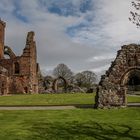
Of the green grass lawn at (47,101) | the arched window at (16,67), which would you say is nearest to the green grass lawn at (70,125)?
the green grass lawn at (47,101)

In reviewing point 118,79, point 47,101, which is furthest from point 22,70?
point 118,79

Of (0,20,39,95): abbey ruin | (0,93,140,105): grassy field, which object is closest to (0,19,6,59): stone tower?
(0,20,39,95): abbey ruin

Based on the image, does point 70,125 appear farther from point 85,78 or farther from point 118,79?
point 85,78

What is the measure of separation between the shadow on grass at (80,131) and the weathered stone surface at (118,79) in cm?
718

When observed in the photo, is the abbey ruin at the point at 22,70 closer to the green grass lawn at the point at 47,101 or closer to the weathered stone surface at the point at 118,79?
the green grass lawn at the point at 47,101

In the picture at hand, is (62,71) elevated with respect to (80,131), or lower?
elevated

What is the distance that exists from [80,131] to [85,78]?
76380mm

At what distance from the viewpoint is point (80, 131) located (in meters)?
14.6

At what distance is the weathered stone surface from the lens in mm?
23578

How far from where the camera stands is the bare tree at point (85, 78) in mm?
84863

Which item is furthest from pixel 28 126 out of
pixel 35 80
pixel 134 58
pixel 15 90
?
pixel 35 80

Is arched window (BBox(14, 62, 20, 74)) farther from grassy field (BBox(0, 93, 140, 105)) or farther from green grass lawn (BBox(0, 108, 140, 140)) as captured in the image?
green grass lawn (BBox(0, 108, 140, 140))

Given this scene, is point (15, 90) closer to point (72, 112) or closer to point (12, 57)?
point (12, 57)

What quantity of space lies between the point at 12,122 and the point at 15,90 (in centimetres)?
4247
